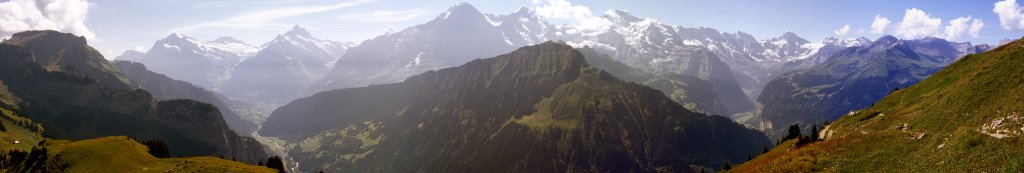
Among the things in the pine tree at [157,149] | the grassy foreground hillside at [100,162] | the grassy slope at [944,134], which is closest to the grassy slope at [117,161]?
the grassy foreground hillside at [100,162]

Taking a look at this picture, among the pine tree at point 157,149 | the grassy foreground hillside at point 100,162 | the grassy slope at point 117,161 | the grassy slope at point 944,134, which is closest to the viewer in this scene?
the grassy slope at point 944,134

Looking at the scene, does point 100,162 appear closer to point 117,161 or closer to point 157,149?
point 117,161

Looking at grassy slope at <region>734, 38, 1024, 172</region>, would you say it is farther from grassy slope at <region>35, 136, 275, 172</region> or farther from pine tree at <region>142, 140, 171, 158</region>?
pine tree at <region>142, 140, 171, 158</region>

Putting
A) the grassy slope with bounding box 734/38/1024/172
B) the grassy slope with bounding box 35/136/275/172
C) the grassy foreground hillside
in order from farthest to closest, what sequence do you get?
the grassy slope with bounding box 35/136/275/172, the grassy foreground hillside, the grassy slope with bounding box 734/38/1024/172

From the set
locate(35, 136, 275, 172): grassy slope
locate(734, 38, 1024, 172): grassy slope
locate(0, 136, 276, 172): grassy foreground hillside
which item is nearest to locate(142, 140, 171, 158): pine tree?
locate(35, 136, 275, 172): grassy slope

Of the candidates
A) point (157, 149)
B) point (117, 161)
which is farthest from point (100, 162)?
point (157, 149)

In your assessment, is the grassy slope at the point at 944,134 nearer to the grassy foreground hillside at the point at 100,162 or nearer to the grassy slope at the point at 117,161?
the grassy slope at the point at 117,161
